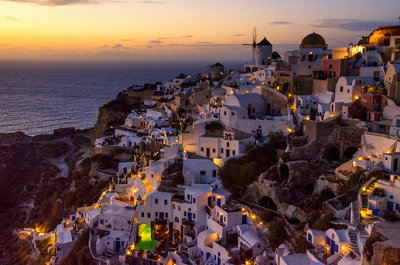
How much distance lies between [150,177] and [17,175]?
27187mm

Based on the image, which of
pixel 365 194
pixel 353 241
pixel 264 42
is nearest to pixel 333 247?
pixel 353 241

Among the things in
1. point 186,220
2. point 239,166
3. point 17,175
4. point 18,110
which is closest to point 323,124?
point 239,166

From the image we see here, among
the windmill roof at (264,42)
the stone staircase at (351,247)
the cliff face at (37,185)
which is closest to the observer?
the stone staircase at (351,247)

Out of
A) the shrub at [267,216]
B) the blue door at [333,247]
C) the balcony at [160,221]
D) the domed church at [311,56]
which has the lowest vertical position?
the balcony at [160,221]

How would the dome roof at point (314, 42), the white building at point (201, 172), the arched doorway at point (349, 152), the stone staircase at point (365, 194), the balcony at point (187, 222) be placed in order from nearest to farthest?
1. the stone staircase at point (365, 194)
2. the arched doorway at point (349, 152)
3. the balcony at point (187, 222)
4. the white building at point (201, 172)
5. the dome roof at point (314, 42)

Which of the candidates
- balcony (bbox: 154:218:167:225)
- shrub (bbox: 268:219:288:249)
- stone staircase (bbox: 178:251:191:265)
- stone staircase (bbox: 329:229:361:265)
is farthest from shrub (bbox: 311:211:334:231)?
balcony (bbox: 154:218:167:225)

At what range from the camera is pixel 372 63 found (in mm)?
30859

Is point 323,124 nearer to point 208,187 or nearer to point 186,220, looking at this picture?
point 208,187

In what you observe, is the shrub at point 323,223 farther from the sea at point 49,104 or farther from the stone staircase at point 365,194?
the sea at point 49,104

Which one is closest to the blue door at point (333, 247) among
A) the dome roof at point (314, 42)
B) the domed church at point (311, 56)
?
the domed church at point (311, 56)

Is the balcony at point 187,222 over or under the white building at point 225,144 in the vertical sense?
under

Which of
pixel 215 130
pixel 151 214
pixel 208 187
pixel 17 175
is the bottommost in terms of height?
pixel 17 175

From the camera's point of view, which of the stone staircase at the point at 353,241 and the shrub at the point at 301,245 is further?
the shrub at the point at 301,245

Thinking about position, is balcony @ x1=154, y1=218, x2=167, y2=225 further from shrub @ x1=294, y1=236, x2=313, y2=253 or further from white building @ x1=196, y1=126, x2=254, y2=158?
shrub @ x1=294, y1=236, x2=313, y2=253
